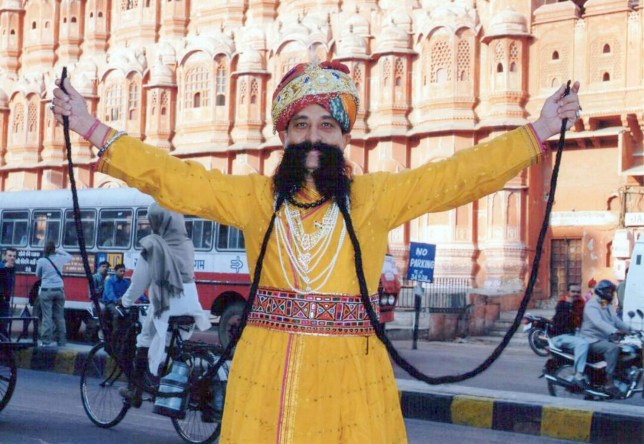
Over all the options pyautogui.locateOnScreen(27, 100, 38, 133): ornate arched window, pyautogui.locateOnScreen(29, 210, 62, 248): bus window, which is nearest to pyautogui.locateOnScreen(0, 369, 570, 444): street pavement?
pyautogui.locateOnScreen(29, 210, 62, 248): bus window

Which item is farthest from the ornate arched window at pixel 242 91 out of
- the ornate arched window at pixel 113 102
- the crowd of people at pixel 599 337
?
the crowd of people at pixel 599 337

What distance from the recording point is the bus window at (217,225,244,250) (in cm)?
1452

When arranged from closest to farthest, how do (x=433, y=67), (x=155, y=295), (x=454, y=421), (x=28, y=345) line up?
1. (x=155, y=295)
2. (x=28, y=345)
3. (x=454, y=421)
4. (x=433, y=67)

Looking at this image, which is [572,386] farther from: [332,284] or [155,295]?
[332,284]

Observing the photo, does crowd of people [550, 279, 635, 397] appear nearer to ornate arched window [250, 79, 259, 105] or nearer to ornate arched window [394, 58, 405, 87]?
ornate arched window [394, 58, 405, 87]

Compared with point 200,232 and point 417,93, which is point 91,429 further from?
point 417,93

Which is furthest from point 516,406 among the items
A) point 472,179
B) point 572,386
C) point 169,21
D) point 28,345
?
point 169,21

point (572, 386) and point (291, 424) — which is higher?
point (291, 424)

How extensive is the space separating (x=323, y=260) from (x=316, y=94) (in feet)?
1.71

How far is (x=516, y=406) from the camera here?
7.58m

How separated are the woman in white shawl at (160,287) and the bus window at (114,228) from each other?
934cm

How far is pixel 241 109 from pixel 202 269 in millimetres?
14202

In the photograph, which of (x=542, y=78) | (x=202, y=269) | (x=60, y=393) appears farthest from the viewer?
(x=542, y=78)

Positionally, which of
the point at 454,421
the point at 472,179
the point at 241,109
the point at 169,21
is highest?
the point at 169,21
